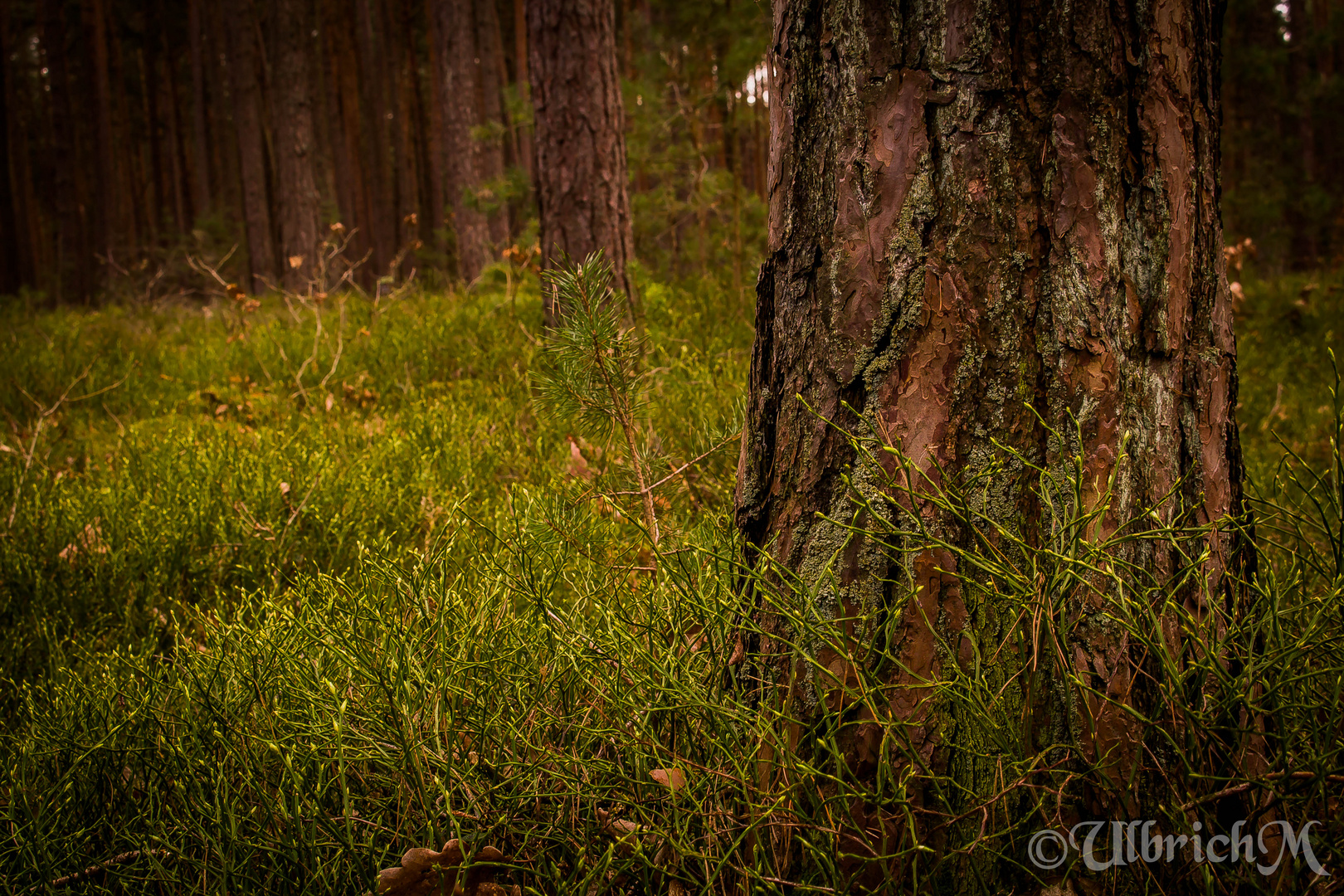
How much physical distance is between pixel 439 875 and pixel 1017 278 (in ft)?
3.96

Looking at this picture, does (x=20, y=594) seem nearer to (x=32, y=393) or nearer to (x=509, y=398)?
(x=509, y=398)

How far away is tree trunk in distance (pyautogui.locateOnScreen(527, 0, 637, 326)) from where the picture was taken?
188 inches

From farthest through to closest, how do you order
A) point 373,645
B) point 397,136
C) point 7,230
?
point 397,136 < point 7,230 < point 373,645

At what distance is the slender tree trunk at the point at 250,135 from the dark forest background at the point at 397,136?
2.0 inches

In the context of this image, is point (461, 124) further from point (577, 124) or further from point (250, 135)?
point (577, 124)

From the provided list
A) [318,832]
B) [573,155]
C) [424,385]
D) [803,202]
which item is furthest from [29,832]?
[573,155]

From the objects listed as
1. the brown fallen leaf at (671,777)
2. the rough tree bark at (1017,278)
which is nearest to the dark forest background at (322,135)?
the rough tree bark at (1017,278)

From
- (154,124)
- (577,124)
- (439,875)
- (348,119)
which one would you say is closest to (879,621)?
(439,875)

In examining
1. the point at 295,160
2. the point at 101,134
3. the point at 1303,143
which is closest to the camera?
the point at 295,160

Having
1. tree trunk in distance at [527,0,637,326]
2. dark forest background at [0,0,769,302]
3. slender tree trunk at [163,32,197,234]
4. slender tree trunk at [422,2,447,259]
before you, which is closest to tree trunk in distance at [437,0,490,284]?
dark forest background at [0,0,769,302]

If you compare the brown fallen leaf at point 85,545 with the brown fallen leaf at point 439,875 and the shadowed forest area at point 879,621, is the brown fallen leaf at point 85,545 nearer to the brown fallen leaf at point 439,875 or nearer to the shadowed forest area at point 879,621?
the shadowed forest area at point 879,621

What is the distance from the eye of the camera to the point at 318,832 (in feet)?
4.09

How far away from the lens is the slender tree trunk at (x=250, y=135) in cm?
1338

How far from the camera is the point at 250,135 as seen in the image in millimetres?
13633
